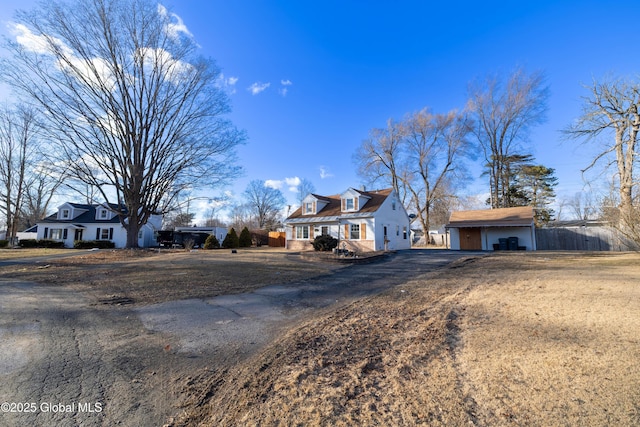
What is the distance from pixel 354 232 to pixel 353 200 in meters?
2.79

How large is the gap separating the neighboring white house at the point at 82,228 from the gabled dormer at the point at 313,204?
18553mm

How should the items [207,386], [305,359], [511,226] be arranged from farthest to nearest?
[511,226] < [305,359] < [207,386]

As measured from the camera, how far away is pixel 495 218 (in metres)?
23.8

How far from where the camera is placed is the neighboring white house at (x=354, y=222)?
22.3 metres

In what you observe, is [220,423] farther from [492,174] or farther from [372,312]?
[492,174]

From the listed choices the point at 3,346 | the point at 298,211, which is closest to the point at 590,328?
the point at 3,346

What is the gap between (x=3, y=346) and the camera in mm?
3654

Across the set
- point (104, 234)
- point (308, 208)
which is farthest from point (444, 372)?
point (104, 234)

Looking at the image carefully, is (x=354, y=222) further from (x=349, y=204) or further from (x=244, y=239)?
(x=244, y=239)

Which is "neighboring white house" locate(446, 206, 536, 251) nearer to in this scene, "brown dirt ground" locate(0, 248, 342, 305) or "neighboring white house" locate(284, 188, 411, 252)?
"neighboring white house" locate(284, 188, 411, 252)

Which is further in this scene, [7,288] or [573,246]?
[573,246]

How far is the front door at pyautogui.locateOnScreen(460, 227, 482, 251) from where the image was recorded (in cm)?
2427

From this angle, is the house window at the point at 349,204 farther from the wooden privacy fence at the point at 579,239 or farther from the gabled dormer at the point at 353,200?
the wooden privacy fence at the point at 579,239

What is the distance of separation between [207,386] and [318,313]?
116 inches
